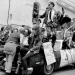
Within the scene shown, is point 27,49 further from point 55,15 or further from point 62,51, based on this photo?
point 55,15

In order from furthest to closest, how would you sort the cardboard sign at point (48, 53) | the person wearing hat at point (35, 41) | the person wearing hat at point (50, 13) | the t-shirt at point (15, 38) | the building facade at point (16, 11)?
1. the building facade at point (16, 11)
2. the person wearing hat at point (50, 13)
3. the cardboard sign at point (48, 53)
4. the t-shirt at point (15, 38)
5. the person wearing hat at point (35, 41)

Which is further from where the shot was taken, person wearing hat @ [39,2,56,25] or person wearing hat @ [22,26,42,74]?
person wearing hat @ [39,2,56,25]

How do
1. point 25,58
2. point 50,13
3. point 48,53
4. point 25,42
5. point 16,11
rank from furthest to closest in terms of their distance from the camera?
point 16,11
point 50,13
point 48,53
point 25,42
point 25,58

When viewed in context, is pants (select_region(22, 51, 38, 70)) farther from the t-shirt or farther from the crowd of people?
the t-shirt

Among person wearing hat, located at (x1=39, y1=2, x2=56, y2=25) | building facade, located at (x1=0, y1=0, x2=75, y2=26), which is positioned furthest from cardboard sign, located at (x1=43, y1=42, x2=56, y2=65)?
building facade, located at (x1=0, y1=0, x2=75, y2=26)

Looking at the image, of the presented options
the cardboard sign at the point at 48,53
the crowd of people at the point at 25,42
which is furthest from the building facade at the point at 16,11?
the cardboard sign at the point at 48,53

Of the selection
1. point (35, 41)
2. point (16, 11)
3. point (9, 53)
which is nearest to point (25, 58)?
point (9, 53)

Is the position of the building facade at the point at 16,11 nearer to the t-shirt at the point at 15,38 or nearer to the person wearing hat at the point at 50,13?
the person wearing hat at the point at 50,13

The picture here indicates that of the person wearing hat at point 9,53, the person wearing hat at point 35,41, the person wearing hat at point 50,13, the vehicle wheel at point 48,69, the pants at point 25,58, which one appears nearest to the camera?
the pants at point 25,58

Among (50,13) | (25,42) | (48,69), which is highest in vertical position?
(50,13)

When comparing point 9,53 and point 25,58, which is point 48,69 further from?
point 9,53

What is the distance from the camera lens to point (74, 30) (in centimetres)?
1064

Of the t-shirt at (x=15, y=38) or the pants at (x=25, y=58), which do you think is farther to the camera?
the t-shirt at (x=15, y=38)

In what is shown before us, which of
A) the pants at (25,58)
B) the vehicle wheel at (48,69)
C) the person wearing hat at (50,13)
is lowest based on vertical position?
the vehicle wheel at (48,69)
